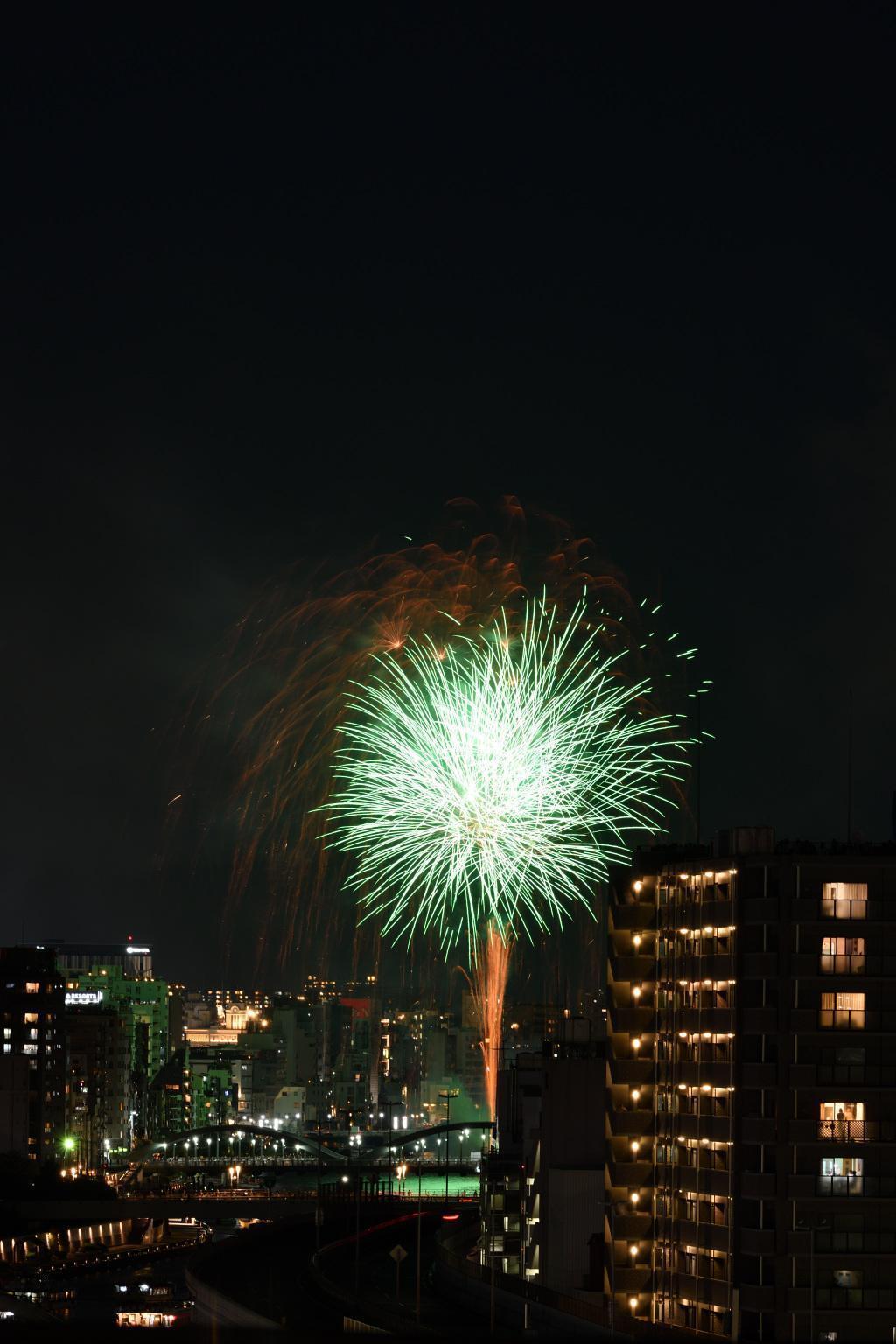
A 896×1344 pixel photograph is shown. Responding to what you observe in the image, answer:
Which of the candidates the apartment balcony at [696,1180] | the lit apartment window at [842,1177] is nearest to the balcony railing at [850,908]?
the lit apartment window at [842,1177]

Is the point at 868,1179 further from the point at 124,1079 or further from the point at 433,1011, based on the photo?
the point at 433,1011

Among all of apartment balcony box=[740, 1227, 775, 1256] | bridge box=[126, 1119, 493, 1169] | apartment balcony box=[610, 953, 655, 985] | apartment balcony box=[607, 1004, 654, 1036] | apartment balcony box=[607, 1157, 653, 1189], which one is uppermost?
apartment balcony box=[610, 953, 655, 985]

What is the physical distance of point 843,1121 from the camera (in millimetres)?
40406

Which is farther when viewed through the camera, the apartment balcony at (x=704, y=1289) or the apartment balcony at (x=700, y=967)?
the apartment balcony at (x=700, y=967)

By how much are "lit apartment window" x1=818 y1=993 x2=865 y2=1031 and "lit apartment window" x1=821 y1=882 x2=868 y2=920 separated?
5.84ft

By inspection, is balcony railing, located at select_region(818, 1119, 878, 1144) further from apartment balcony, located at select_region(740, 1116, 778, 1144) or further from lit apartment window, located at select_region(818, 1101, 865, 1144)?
apartment balcony, located at select_region(740, 1116, 778, 1144)

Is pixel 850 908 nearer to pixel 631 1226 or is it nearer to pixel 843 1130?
pixel 843 1130

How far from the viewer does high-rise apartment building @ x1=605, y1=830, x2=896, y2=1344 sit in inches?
1560

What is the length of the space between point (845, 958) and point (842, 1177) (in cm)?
474

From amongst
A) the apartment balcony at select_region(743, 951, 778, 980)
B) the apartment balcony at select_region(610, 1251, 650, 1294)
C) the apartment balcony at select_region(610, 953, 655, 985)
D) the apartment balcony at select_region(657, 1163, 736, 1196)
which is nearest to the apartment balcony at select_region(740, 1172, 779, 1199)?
the apartment balcony at select_region(657, 1163, 736, 1196)

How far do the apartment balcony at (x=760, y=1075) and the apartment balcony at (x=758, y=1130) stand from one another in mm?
731

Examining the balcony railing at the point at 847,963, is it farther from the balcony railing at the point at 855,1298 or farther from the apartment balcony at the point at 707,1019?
the balcony railing at the point at 855,1298

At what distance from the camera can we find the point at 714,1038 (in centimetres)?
4228

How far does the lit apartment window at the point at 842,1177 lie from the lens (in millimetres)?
40094
